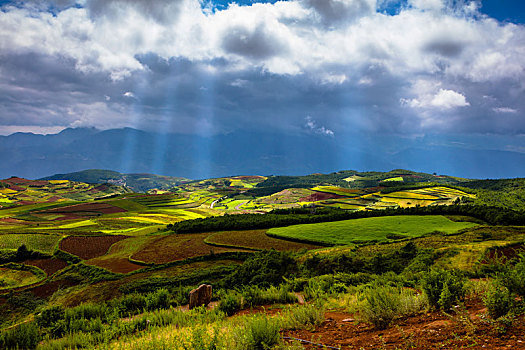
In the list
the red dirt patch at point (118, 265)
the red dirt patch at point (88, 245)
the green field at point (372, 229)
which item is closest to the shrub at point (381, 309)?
the red dirt patch at point (118, 265)

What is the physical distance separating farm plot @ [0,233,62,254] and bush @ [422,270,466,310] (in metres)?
62.7

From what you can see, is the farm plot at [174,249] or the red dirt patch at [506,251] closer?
the red dirt patch at [506,251]

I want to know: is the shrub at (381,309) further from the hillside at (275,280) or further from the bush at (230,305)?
the bush at (230,305)

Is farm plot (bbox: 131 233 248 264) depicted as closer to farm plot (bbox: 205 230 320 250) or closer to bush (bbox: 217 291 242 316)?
farm plot (bbox: 205 230 320 250)

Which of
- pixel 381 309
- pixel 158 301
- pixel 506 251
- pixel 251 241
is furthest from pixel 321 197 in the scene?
pixel 381 309

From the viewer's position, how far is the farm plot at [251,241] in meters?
48.6

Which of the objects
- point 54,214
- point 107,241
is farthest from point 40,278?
point 54,214

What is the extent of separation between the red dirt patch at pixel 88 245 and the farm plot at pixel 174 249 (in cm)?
899

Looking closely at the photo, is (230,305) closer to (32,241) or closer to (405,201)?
(32,241)

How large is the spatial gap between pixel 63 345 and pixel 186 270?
28856 mm

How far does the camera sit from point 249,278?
1021 inches

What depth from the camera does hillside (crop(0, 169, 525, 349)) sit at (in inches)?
277

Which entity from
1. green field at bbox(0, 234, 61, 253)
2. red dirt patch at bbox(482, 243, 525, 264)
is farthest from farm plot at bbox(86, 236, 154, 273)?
red dirt patch at bbox(482, 243, 525, 264)

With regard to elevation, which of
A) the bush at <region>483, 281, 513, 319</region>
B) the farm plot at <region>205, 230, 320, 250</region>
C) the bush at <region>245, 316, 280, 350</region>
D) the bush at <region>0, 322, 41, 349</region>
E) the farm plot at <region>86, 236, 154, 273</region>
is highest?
the bush at <region>483, 281, 513, 319</region>
